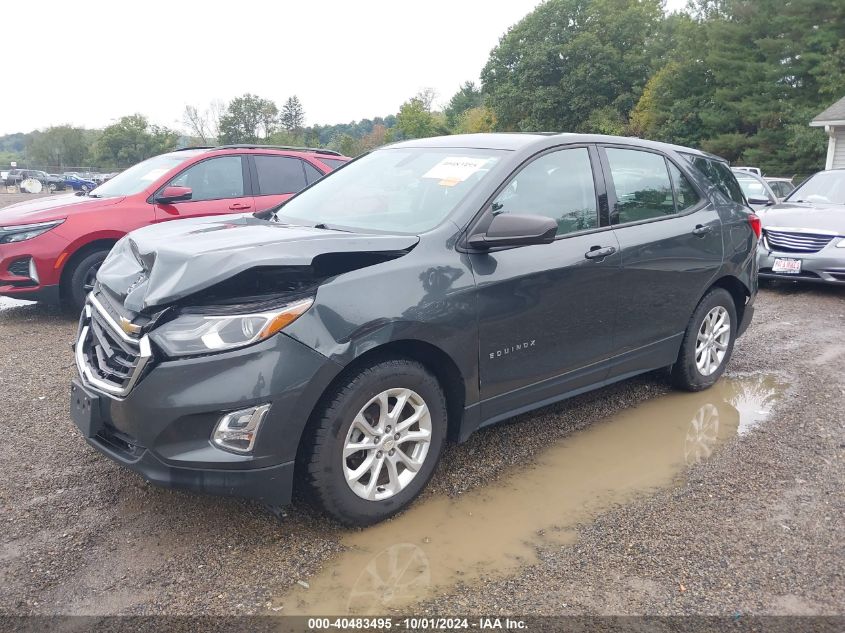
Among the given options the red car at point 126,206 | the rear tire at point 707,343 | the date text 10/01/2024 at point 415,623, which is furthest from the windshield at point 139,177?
the date text 10/01/2024 at point 415,623

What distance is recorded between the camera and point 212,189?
7480 millimetres

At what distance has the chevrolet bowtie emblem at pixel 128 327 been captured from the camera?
108 inches

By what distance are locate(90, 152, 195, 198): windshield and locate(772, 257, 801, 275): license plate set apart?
7.15 meters

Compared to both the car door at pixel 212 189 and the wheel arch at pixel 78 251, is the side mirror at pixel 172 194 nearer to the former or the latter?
the car door at pixel 212 189

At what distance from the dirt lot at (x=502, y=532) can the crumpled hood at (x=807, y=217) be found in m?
4.72

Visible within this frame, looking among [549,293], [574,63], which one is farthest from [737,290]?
[574,63]

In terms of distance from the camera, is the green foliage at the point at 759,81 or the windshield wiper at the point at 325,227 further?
the green foliage at the point at 759,81

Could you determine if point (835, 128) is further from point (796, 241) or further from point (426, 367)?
point (426, 367)

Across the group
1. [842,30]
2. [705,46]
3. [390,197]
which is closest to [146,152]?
[705,46]

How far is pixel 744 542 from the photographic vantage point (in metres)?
3.04

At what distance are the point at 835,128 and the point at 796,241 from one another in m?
18.4

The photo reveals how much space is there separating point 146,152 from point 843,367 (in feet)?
235

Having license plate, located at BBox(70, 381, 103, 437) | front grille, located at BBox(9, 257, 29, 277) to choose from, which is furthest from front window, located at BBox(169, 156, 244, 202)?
license plate, located at BBox(70, 381, 103, 437)

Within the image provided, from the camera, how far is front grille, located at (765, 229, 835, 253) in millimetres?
8294
